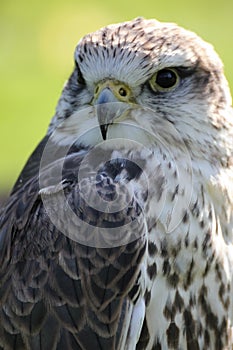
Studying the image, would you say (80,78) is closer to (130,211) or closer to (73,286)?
(130,211)

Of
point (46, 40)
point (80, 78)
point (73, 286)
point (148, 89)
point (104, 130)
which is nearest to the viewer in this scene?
point (73, 286)

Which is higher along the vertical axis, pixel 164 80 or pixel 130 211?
pixel 164 80

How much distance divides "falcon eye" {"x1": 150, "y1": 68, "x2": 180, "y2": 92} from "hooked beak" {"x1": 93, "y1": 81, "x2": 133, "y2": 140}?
130 mm


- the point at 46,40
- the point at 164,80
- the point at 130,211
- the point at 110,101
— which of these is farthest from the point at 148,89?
the point at 46,40

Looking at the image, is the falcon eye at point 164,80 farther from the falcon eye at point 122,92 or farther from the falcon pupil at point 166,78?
the falcon eye at point 122,92

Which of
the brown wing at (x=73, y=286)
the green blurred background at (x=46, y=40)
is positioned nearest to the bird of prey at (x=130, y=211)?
the brown wing at (x=73, y=286)

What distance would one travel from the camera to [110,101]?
18.4 ft

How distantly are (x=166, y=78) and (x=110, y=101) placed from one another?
0.34 m

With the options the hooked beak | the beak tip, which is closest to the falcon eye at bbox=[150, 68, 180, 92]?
the hooked beak

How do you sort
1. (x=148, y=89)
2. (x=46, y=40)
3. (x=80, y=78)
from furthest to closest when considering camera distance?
(x=46, y=40)
(x=80, y=78)
(x=148, y=89)

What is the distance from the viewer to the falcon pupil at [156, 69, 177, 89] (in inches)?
227

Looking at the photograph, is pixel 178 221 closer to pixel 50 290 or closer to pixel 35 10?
pixel 50 290

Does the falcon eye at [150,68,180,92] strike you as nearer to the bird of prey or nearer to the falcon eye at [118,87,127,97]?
the bird of prey

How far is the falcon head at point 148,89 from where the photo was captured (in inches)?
224
